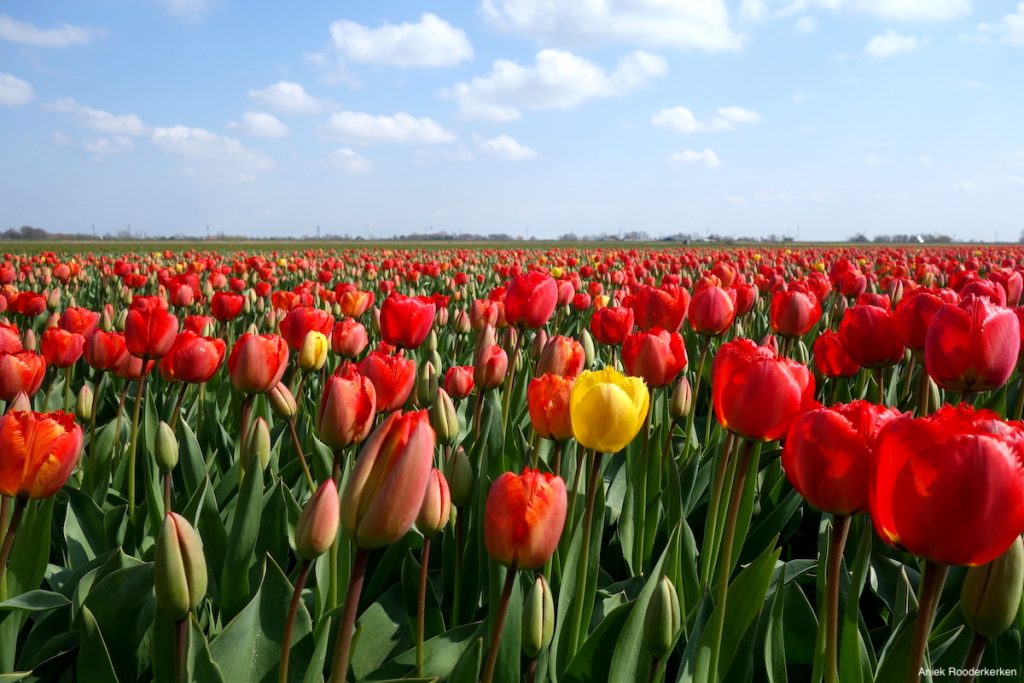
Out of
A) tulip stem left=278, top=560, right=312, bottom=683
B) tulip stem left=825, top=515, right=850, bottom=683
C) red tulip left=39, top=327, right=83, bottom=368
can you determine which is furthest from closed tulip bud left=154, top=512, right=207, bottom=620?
red tulip left=39, top=327, right=83, bottom=368

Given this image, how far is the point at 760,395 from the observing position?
1.26 metres

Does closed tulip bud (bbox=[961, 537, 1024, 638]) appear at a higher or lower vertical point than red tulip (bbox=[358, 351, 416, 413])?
lower

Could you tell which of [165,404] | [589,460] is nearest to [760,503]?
[589,460]

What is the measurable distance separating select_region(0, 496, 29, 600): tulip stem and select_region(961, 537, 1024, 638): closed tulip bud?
62.9 inches

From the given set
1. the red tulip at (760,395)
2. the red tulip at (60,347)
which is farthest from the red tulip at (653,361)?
the red tulip at (60,347)

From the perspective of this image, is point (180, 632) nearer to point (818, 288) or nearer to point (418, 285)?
point (818, 288)

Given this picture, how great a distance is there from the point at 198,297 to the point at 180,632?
5806mm

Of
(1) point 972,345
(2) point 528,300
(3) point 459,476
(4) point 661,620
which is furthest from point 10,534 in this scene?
(1) point 972,345

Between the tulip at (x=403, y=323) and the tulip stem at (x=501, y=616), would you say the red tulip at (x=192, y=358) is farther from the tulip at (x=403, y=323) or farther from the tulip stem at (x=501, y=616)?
the tulip stem at (x=501, y=616)

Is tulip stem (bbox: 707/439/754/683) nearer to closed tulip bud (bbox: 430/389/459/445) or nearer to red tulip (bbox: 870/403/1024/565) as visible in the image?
red tulip (bbox: 870/403/1024/565)

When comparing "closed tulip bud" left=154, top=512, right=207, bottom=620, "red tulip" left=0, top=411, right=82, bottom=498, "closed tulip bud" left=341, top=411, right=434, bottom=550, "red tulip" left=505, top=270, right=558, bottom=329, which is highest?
"red tulip" left=505, top=270, right=558, bottom=329

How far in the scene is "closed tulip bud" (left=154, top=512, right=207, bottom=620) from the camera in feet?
3.29

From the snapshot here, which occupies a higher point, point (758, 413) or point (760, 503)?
point (758, 413)

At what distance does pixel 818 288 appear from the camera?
5.05 m
